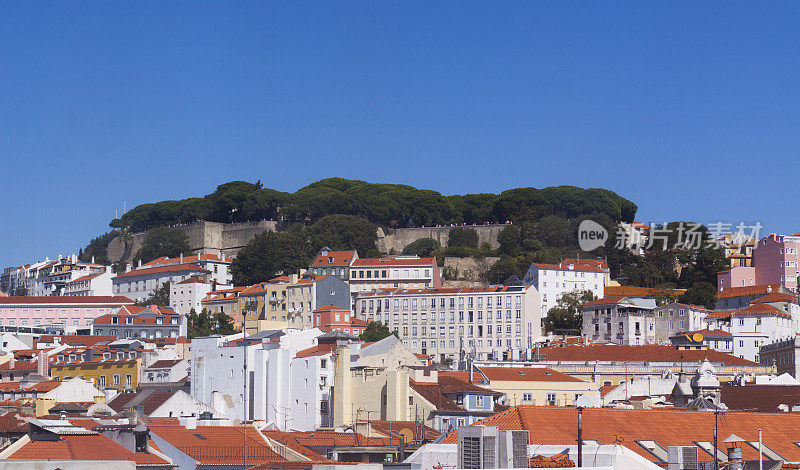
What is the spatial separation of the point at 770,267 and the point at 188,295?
1742 inches

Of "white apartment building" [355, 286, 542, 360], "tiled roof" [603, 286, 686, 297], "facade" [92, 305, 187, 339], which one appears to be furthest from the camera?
"tiled roof" [603, 286, 686, 297]

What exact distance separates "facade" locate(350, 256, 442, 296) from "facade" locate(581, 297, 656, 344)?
16022 millimetres

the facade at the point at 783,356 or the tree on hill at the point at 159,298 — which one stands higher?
the tree on hill at the point at 159,298

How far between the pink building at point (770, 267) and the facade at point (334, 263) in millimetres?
28118

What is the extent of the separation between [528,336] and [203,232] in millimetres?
46106

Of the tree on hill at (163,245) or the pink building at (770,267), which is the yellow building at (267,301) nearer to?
the tree on hill at (163,245)

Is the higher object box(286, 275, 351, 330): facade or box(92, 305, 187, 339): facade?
box(286, 275, 351, 330): facade

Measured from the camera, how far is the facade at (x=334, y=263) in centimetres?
10106

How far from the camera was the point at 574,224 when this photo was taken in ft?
384

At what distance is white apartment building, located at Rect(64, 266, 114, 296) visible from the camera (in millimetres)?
114562

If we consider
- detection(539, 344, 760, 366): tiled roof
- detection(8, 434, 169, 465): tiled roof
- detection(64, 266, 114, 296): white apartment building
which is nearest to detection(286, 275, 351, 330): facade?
detection(539, 344, 760, 366): tiled roof

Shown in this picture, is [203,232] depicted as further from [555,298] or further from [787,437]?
[787,437]

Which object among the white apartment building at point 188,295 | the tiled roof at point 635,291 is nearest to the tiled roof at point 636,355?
the tiled roof at point 635,291

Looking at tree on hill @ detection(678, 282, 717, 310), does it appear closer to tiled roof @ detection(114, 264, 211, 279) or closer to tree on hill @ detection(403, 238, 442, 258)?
tree on hill @ detection(403, 238, 442, 258)
